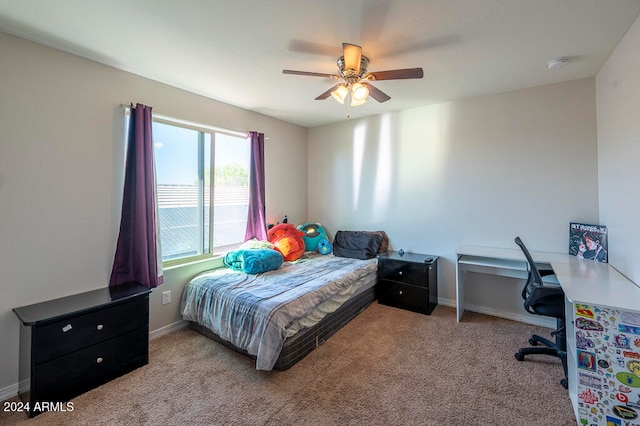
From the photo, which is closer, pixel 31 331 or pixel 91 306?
pixel 31 331

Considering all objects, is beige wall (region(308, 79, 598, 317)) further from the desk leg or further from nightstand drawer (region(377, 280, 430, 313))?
nightstand drawer (region(377, 280, 430, 313))

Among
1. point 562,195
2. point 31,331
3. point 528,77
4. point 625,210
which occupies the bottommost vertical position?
point 31,331

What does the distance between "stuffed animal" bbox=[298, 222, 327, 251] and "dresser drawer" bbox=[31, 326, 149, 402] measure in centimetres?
228

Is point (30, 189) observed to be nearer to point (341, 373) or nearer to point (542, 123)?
point (341, 373)

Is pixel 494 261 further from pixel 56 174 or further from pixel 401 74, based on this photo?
pixel 56 174


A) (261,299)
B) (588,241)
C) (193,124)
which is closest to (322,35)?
(193,124)

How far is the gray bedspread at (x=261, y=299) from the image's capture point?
6.81 ft

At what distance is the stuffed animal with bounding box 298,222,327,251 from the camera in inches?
160

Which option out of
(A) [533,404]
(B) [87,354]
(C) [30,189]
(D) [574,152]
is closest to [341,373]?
(A) [533,404]

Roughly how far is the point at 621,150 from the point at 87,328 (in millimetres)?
4161

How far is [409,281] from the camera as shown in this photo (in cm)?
324

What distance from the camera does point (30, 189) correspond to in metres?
1.98

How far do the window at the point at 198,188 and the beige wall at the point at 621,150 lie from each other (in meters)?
3.59

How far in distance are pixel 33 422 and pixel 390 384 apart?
90.5 inches
